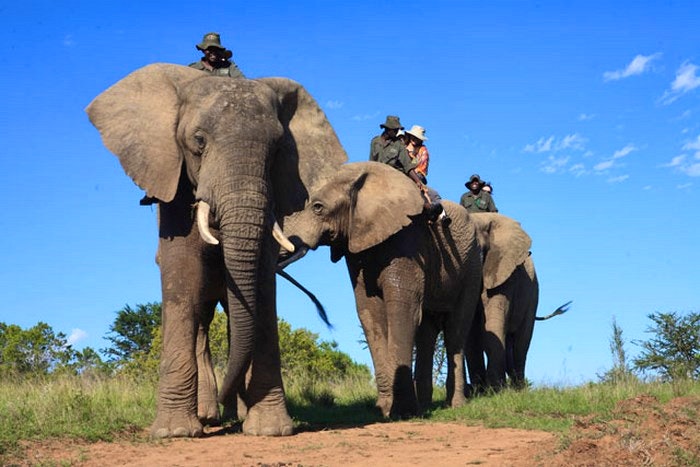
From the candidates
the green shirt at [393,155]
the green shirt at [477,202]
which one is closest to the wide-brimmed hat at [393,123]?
the green shirt at [393,155]

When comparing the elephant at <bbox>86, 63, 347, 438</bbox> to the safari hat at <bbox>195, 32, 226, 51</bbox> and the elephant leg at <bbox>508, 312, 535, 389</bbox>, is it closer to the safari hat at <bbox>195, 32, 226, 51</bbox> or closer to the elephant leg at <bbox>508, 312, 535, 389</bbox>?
the safari hat at <bbox>195, 32, 226, 51</bbox>

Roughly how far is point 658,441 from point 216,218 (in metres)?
4.25

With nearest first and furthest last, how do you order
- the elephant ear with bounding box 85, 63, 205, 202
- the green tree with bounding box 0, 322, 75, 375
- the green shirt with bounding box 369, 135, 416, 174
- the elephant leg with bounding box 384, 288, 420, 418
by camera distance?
the elephant ear with bounding box 85, 63, 205, 202
the elephant leg with bounding box 384, 288, 420, 418
the green shirt with bounding box 369, 135, 416, 174
the green tree with bounding box 0, 322, 75, 375

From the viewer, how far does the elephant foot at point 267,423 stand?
10.1 meters

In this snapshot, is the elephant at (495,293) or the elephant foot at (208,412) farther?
the elephant at (495,293)

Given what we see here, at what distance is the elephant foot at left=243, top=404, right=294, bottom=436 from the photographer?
10.1m

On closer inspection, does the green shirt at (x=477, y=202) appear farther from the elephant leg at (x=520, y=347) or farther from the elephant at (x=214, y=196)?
the elephant at (x=214, y=196)

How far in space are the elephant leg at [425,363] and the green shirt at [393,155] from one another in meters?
2.31

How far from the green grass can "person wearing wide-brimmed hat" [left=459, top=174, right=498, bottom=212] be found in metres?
4.24

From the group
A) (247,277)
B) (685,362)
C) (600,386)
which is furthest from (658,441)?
(685,362)

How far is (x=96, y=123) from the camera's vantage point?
10.1 m

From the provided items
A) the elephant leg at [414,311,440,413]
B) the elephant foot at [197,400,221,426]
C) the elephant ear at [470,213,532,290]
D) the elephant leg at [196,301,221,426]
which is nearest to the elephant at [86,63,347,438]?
the elephant leg at [196,301,221,426]

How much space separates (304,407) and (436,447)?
473 centimetres

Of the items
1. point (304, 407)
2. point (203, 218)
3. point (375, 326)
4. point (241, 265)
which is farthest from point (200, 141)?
point (304, 407)
